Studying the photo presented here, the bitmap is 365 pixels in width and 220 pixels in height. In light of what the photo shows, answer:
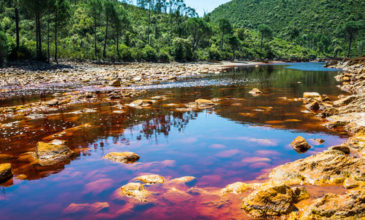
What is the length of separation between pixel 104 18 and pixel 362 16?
16016 cm

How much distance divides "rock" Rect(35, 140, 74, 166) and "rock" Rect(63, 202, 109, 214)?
2375 mm

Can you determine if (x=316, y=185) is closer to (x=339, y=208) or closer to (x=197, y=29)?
(x=339, y=208)

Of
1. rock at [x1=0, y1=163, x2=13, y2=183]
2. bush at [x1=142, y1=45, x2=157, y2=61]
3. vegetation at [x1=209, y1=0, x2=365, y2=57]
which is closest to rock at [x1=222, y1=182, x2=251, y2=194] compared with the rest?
rock at [x1=0, y1=163, x2=13, y2=183]

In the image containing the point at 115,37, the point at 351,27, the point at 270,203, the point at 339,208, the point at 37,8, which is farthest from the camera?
the point at 351,27

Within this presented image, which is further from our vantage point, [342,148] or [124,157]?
[124,157]

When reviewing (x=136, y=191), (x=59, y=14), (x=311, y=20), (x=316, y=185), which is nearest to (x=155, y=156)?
(x=136, y=191)

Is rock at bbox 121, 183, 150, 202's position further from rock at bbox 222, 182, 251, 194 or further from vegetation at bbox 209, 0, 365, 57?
vegetation at bbox 209, 0, 365, 57

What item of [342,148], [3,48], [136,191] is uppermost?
[3,48]

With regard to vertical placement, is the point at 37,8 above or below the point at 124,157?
above

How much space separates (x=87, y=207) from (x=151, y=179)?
57.3 inches

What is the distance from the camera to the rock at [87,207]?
4.62m

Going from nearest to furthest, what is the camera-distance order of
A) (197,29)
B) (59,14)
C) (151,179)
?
(151,179)
(59,14)
(197,29)

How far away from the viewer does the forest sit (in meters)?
38.7

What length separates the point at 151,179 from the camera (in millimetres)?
5613
